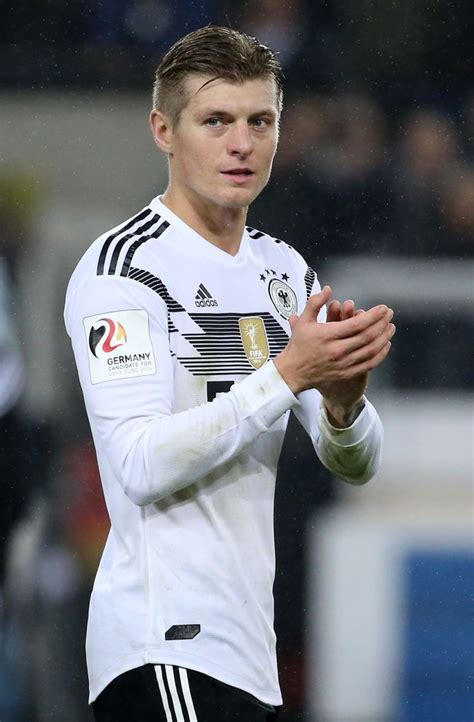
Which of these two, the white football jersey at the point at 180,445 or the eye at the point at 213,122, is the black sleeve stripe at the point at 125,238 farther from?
the eye at the point at 213,122

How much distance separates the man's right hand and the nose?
0.25 meters

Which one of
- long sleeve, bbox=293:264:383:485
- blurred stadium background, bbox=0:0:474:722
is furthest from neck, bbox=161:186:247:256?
blurred stadium background, bbox=0:0:474:722

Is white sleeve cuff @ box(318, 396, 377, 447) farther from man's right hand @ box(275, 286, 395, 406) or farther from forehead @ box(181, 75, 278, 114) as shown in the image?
forehead @ box(181, 75, 278, 114)

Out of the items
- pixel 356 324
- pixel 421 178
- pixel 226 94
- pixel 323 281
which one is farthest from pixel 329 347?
pixel 421 178

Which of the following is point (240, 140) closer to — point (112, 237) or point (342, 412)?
point (112, 237)

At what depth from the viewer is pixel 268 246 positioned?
5.78ft

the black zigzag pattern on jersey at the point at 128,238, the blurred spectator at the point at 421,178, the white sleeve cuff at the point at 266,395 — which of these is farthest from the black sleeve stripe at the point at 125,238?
the blurred spectator at the point at 421,178

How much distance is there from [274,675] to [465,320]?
1.20 meters

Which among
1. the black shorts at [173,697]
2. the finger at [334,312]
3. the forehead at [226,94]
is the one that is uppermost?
the forehead at [226,94]

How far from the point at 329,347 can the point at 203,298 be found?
223 mm

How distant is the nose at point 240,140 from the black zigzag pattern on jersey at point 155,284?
0.19 metres

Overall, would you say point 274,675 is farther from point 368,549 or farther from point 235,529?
point 368,549

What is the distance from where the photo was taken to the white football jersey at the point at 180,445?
1435 mm

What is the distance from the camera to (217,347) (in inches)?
61.1
